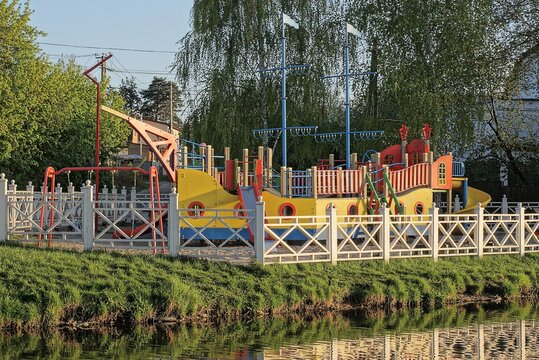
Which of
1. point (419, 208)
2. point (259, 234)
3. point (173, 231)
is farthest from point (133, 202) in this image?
point (419, 208)

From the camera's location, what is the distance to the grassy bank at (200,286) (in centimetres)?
1631

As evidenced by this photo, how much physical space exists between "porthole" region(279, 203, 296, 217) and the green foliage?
1659 centimetres

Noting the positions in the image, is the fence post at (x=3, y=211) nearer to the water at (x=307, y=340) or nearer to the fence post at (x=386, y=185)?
the water at (x=307, y=340)

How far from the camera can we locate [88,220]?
2009 centimetres

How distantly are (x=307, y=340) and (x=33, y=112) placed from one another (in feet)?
86.5

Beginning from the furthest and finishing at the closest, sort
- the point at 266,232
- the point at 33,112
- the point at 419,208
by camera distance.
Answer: the point at 33,112 < the point at 419,208 < the point at 266,232

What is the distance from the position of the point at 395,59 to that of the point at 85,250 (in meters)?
18.0

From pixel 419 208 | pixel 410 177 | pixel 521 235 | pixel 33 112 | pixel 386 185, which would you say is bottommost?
pixel 521 235

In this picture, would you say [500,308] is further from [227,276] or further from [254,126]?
[254,126]

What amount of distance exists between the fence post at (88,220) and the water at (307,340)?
4234 millimetres

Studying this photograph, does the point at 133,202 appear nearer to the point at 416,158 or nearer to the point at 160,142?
the point at 160,142

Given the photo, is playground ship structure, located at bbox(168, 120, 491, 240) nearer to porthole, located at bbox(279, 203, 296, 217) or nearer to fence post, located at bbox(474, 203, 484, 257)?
porthole, located at bbox(279, 203, 296, 217)

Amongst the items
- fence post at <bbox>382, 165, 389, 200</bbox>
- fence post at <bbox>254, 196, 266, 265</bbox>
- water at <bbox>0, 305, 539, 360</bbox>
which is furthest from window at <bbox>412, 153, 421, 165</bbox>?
water at <bbox>0, 305, 539, 360</bbox>

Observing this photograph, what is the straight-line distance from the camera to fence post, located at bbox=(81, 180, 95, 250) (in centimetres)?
1995
